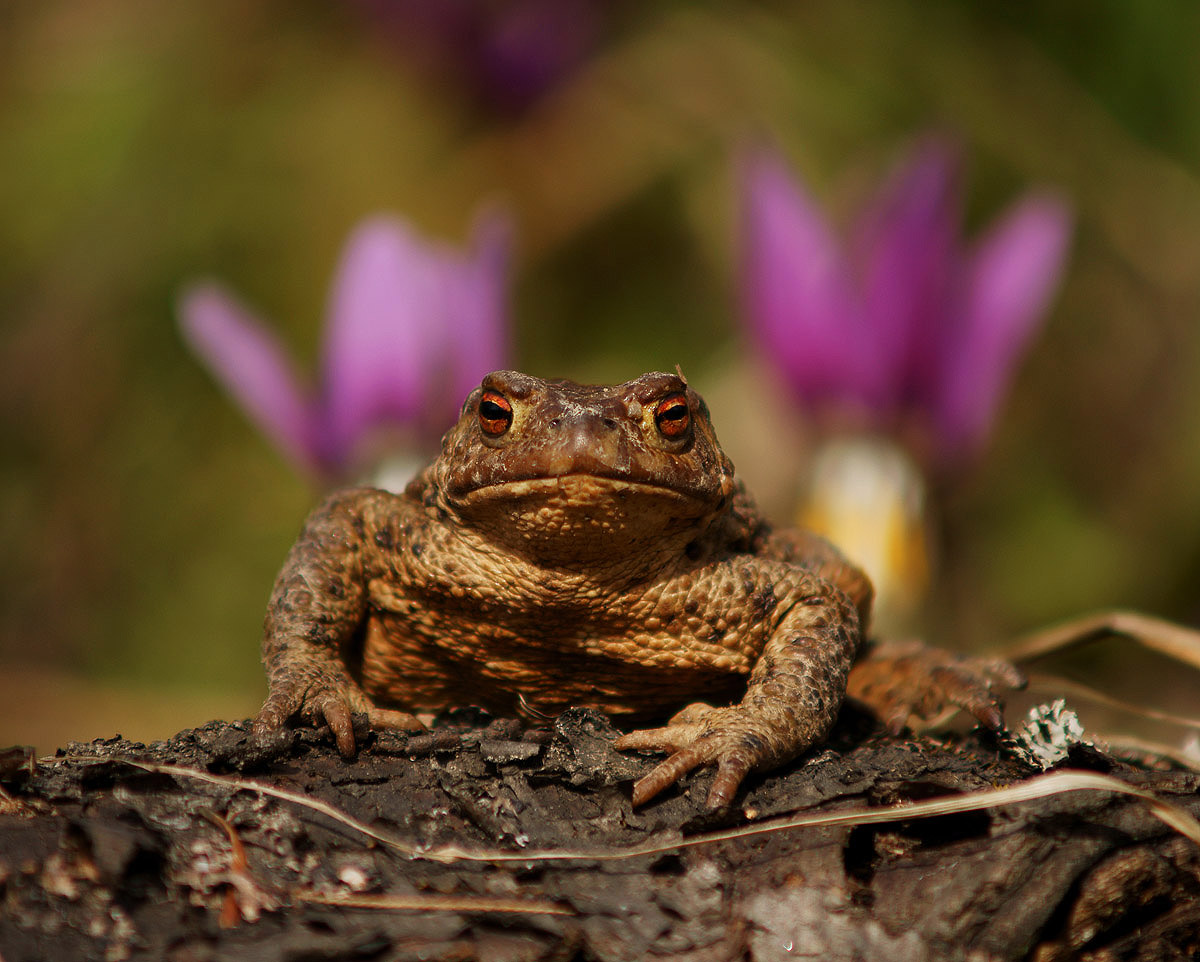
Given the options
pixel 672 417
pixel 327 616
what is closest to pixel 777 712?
pixel 672 417

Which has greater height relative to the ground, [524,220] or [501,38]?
[501,38]

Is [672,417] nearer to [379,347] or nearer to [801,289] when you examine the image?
[379,347]

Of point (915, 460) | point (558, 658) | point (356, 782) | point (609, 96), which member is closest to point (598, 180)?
point (609, 96)

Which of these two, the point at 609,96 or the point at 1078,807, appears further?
the point at 609,96

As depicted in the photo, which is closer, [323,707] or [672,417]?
[323,707]

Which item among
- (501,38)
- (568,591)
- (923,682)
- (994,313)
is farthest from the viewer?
(501,38)

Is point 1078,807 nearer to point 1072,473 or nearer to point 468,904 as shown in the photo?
point 468,904
